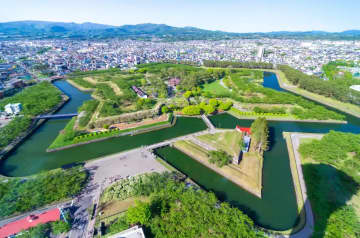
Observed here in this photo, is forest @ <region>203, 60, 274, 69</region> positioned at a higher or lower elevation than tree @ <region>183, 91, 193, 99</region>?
higher

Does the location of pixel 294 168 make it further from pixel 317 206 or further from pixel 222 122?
pixel 222 122

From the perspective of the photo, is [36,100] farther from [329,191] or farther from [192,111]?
[329,191]

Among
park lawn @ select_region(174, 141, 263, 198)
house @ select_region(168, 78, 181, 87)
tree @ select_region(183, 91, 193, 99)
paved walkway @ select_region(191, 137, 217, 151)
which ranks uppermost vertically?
house @ select_region(168, 78, 181, 87)

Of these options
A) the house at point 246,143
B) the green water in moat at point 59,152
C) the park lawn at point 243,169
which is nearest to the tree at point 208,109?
the green water in moat at point 59,152

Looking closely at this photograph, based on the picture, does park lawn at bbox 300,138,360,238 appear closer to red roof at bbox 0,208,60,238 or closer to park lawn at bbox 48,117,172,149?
red roof at bbox 0,208,60,238

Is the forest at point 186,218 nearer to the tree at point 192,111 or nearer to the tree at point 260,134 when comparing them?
the tree at point 260,134

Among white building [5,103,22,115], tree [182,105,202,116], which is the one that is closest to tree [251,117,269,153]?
tree [182,105,202,116]
